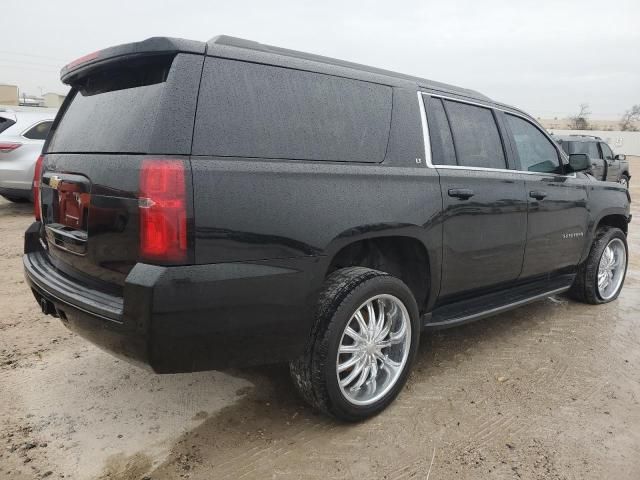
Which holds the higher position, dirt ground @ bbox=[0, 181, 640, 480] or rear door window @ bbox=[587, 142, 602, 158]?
rear door window @ bbox=[587, 142, 602, 158]

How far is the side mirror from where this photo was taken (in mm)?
4074

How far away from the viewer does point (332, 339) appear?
7.89 ft

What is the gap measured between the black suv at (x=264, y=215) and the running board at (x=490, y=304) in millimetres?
20

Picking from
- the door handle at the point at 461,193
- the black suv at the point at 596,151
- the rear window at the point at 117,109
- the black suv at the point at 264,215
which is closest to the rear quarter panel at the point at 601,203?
the black suv at the point at 264,215

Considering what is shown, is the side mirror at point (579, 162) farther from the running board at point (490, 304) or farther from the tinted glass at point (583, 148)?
the tinted glass at point (583, 148)

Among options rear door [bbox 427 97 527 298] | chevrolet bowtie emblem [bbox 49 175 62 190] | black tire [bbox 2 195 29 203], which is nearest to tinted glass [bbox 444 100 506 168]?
rear door [bbox 427 97 527 298]

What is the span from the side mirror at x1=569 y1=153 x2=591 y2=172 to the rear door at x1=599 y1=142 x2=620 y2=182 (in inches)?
474

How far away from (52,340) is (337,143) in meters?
2.57

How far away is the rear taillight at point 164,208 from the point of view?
1.95 m

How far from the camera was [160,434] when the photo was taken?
2498 mm

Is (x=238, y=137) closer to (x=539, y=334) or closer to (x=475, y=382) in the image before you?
(x=475, y=382)

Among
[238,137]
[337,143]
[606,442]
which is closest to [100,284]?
[238,137]

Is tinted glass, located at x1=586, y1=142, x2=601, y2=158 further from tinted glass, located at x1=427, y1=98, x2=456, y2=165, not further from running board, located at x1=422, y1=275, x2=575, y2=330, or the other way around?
tinted glass, located at x1=427, y1=98, x2=456, y2=165

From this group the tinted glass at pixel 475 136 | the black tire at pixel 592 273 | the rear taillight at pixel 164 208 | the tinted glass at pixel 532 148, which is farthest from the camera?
the black tire at pixel 592 273
